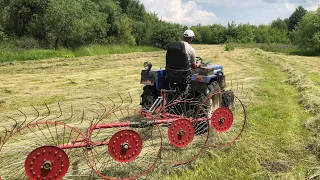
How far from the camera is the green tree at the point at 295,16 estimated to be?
67.7 metres

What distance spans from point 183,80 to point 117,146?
1957mm

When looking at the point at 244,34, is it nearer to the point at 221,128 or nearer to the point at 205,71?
the point at 205,71

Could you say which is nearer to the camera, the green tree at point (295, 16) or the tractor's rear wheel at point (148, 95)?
the tractor's rear wheel at point (148, 95)

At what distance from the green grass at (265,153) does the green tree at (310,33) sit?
70.5ft

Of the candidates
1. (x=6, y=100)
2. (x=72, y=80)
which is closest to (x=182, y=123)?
(x=6, y=100)

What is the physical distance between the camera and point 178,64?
173 inches

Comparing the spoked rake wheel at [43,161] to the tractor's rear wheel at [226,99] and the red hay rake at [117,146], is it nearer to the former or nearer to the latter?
the red hay rake at [117,146]

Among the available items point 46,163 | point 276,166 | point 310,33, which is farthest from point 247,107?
point 310,33

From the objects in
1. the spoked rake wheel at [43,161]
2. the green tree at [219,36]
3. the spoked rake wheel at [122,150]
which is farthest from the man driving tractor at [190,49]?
the green tree at [219,36]

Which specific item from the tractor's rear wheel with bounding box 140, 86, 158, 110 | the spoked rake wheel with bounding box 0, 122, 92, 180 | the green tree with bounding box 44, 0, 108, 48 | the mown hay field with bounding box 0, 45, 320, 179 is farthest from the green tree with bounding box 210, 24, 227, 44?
the spoked rake wheel with bounding box 0, 122, 92, 180

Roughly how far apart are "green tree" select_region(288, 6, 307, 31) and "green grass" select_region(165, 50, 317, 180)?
69865 mm

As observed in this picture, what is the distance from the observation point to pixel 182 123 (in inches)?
135

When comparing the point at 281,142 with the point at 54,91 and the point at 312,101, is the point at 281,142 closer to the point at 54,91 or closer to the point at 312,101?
the point at 312,101

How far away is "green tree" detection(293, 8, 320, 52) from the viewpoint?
24.1 metres
